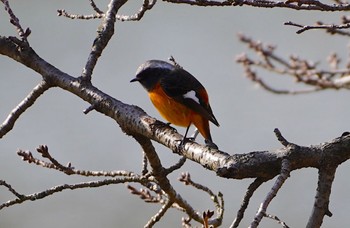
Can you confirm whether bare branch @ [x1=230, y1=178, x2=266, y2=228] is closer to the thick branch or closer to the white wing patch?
the thick branch

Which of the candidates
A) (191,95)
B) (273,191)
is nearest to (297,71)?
(191,95)

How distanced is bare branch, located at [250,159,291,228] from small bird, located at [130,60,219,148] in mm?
1920

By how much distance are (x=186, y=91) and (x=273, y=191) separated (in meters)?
2.49

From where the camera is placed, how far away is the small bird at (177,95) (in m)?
4.32

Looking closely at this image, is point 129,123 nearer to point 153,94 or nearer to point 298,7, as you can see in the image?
point 298,7

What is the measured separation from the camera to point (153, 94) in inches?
184

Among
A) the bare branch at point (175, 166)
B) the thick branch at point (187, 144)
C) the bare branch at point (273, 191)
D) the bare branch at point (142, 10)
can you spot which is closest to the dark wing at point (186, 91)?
the bare branch at point (142, 10)

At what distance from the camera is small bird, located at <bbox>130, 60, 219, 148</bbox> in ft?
14.2

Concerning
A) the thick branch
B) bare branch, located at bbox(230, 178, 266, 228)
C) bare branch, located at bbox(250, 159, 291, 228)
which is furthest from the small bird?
bare branch, located at bbox(250, 159, 291, 228)

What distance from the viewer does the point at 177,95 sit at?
4.49m

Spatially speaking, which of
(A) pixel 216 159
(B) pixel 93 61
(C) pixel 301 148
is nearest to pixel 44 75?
(B) pixel 93 61

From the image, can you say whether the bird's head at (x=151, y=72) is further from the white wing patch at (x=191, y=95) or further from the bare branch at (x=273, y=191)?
→ the bare branch at (x=273, y=191)

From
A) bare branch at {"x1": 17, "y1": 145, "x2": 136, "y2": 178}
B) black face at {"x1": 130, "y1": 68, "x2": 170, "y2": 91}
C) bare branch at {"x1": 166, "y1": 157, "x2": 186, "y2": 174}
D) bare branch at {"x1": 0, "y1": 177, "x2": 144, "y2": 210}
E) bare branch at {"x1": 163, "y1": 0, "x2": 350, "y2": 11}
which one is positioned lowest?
bare branch at {"x1": 0, "y1": 177, "x2": 144, "y2": 210}

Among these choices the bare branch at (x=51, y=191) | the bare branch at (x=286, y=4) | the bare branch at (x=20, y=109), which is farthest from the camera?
the bare branch at (x=20, y=109)
